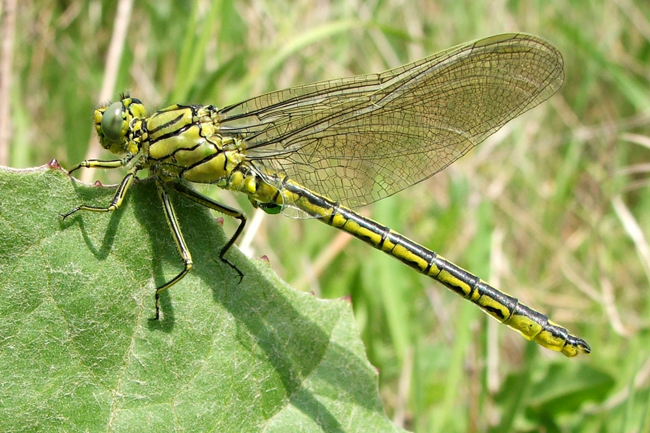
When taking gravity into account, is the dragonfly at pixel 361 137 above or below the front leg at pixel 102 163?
above

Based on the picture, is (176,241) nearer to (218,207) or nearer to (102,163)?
(218,207)

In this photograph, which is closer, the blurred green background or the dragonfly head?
the dragonfly head

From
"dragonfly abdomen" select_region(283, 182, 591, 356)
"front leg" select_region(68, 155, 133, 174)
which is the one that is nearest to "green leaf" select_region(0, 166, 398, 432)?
"front leg" select_region(68, 155, 133, 174)

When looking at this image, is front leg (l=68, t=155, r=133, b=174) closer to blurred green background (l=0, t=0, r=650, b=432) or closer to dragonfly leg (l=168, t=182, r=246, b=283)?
dragonfly leg (l=168, t=182, r=246, b=283)

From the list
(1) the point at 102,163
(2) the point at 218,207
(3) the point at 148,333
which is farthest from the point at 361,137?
(3) the point at 148,333

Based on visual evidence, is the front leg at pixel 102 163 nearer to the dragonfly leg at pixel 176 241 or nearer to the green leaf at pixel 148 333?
the green leaf at pixel 148 333

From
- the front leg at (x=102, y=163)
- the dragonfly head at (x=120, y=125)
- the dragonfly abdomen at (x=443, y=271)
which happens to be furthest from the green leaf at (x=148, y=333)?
the dragonfly abdomen at (x=443, y=271)

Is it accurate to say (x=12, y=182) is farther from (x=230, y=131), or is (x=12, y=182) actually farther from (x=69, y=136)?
(x=69, y=136)

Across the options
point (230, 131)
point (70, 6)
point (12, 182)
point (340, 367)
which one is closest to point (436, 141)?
point (230, 131)
